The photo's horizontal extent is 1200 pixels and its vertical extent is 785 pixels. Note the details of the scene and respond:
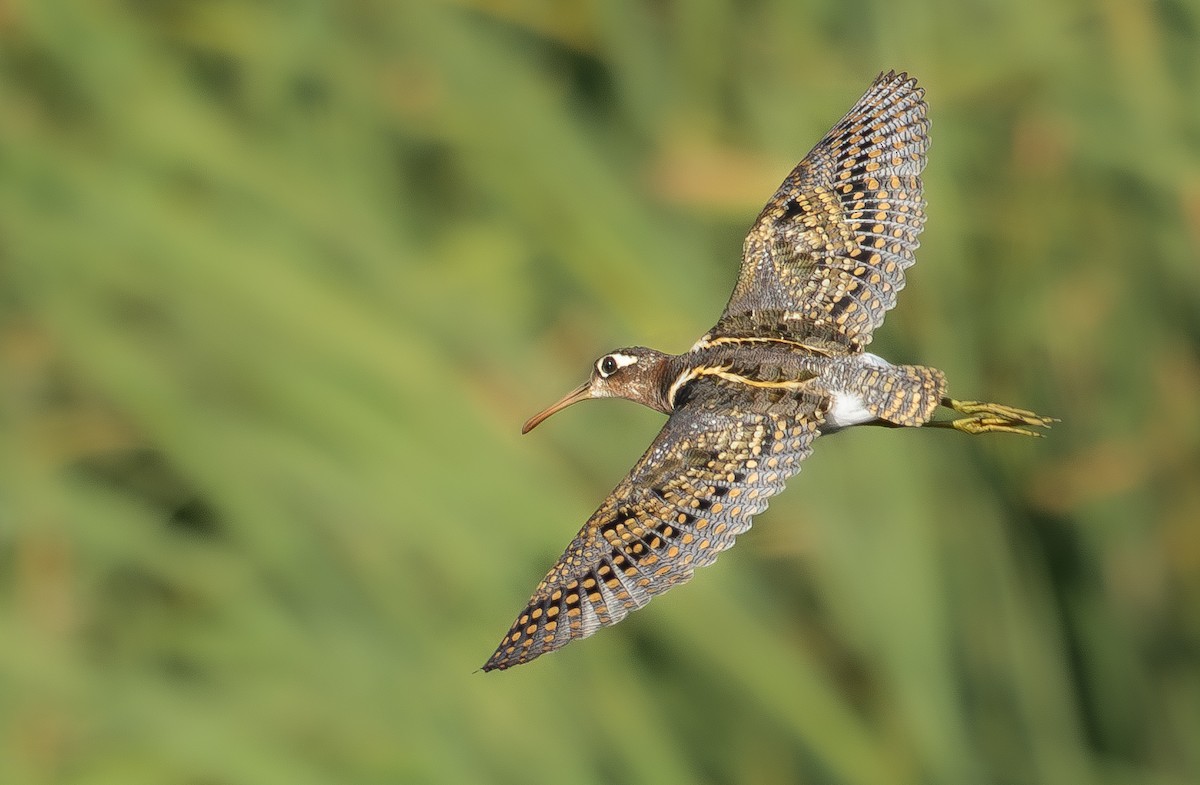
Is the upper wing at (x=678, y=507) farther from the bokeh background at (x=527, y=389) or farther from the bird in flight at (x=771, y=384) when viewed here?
the bokeh background at (x=527, y=389)

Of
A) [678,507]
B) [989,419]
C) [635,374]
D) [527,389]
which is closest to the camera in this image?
[678,507]

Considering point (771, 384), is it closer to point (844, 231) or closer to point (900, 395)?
point (900, 395)

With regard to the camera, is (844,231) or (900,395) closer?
(900,395)

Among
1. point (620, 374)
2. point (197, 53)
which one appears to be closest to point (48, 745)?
point (197, 53)

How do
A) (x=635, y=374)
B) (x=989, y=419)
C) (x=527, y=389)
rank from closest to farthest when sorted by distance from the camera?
(x=635, y=374) → (x=989, y=419) → (x=527, y=389)

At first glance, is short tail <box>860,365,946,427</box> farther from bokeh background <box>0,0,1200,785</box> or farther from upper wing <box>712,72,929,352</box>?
bokeh background <box>0,0,1200,785</box>

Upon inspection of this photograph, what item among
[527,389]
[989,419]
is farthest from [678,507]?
[527,389]

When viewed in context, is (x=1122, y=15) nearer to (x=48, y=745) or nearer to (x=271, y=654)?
(x=271, y=654)

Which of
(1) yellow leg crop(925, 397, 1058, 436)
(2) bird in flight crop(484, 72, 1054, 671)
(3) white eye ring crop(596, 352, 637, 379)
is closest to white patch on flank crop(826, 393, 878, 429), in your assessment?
(2) bird in flight crop(484, 72, 1054, 671)
